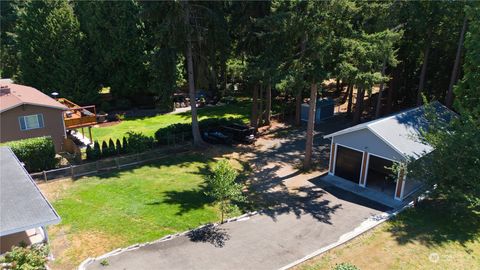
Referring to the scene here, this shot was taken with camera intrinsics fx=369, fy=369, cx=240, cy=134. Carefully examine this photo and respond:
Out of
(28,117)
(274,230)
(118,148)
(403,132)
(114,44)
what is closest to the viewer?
(274,230)

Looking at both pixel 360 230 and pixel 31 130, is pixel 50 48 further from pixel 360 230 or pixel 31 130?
pixel 360 230

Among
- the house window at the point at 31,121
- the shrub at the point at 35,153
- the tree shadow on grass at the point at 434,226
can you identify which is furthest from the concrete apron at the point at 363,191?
the house window at the point at 31,121

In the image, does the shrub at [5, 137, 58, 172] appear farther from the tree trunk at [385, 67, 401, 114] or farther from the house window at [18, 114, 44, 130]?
the tree trunk at [385, 67, 401, 114]

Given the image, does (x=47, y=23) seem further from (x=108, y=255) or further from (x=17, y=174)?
(x=108, y=255)

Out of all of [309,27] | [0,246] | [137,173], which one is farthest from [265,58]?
[0,246]

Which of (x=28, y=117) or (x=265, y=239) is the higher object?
(x=28, y=117)

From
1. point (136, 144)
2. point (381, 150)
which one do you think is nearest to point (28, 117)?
point (136, 144)
